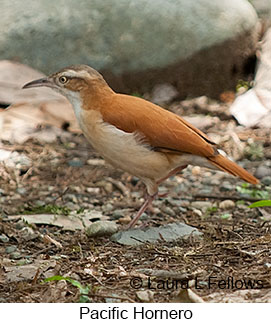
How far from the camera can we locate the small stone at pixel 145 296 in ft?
14.0

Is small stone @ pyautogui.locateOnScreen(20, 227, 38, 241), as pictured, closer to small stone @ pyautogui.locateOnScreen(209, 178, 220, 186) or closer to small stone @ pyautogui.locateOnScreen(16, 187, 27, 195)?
small stone @ pyautogui.locateOnScreen(16, 187, 27, 195)

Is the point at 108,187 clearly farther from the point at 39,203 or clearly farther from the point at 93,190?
the point at 39,203

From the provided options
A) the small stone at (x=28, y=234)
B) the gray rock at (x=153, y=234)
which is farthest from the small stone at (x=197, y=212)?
the small stone at (x=28, y=234)

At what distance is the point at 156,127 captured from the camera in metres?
5.69

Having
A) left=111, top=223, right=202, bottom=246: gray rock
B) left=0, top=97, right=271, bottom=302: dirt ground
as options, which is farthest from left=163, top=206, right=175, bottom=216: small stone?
left=111, top=223, right=202, bottom=246: gray rock

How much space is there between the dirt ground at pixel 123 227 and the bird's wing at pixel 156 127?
0.71 m

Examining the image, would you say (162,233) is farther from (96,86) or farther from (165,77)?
(165,77)

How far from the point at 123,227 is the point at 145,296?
201 cm

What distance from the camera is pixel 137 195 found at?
7.67m

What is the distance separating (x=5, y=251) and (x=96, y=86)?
1.50m

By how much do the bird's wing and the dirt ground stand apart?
2.34 ft

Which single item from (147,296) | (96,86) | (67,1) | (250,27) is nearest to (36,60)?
(67,1)

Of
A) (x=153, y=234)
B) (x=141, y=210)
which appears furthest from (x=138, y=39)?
(x=153, y=234)

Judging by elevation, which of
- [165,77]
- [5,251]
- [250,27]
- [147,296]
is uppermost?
[250,27]
